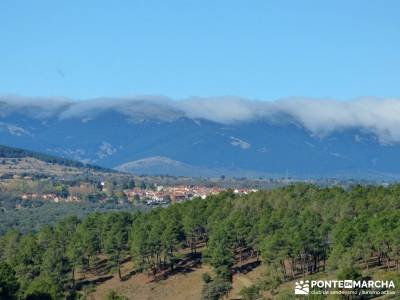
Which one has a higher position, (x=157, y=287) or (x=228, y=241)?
(x=228, y=241)

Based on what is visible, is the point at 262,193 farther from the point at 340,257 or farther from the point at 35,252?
the point at 340,257

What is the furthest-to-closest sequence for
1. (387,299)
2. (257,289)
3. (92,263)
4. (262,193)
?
(262,193)
(92,263)
(257,289)
(387,299)

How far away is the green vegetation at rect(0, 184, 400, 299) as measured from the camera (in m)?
96.1

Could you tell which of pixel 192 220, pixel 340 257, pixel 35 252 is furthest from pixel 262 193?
pixel 340 257

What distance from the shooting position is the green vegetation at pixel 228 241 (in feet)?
315

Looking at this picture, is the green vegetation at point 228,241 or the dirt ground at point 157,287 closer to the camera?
the green vegetation at point 228,241

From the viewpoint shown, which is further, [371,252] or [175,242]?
[175,242]

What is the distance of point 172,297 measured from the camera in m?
106

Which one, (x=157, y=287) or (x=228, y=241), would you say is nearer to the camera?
(x=157, y=287)

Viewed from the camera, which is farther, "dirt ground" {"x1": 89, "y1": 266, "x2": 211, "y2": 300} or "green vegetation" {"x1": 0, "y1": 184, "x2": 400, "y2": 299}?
"dirt ground" {"x1": 89, "y1": 266, "x2": 211, "y2": 300}

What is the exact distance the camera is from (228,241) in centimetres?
11062

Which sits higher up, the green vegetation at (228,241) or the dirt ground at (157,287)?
the green vegetation at (228,241)

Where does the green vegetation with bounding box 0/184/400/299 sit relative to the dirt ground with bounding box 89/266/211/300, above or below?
above

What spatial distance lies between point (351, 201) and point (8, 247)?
41.6 metres
